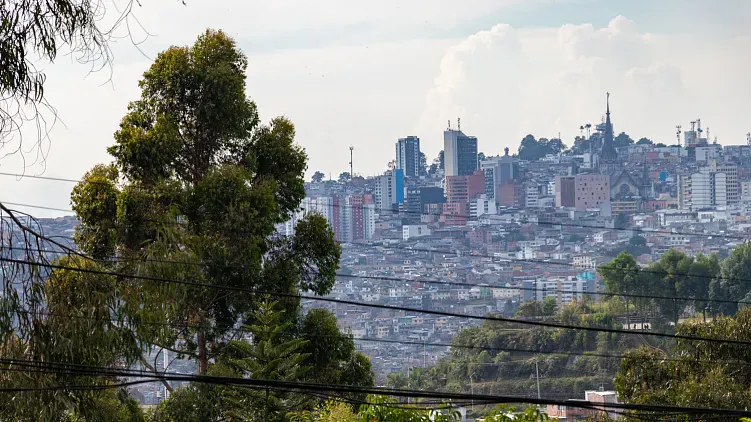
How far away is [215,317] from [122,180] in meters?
1.58

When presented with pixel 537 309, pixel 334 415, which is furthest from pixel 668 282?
pixel 334 415

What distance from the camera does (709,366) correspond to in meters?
10.7

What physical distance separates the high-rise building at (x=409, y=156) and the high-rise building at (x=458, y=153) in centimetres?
290

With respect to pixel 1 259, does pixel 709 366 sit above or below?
below

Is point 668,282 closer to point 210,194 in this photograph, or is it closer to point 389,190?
point 210,194

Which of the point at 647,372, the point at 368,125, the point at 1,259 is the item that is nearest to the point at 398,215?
the point at 368,125

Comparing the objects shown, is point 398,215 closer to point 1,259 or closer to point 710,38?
point 710,38


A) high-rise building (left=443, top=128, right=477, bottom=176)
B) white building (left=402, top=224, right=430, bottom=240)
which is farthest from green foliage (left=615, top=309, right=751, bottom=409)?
high-rise building (left=443, top=128, right=477, bottom=176)

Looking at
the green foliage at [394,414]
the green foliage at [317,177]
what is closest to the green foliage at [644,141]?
the green foliage at [317,177]

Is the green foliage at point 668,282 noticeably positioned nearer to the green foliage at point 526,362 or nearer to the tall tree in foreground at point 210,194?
the green foliage at point 526,362

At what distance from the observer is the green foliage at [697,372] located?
9867 mm

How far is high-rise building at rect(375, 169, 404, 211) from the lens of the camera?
81625mm

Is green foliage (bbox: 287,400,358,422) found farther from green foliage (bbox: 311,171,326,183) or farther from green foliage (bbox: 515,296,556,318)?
green foliage (bbox: 311,171,326,183)

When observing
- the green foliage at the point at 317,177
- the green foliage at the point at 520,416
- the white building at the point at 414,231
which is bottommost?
the green foliage at the point at 520,416
